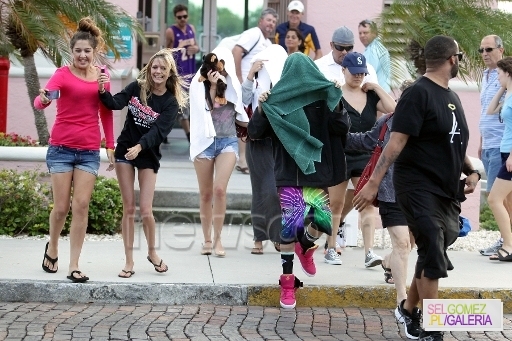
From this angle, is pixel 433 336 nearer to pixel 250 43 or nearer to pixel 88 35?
pixel 88 35

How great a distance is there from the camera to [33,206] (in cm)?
974

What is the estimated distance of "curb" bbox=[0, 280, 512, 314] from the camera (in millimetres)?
7641

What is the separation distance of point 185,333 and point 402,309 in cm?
145

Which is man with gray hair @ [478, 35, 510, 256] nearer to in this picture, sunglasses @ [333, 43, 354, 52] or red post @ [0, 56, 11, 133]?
sunglasses @ [333, 43, 354, 52]

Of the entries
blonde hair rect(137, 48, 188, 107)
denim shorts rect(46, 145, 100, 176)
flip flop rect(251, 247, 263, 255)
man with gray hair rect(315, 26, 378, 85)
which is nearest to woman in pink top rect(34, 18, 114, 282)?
denim shorts rect(46, 145, 100, 176)

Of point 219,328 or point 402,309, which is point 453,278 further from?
point 219,328

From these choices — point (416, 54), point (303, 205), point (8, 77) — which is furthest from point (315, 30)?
point (303, 205)

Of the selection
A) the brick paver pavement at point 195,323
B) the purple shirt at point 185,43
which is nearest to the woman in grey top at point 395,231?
the brick paver pavement at point 195,323

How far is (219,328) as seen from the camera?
6.95 metres

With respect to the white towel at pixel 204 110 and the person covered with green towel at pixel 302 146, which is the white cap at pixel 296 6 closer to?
the white towel at pixel 204 110

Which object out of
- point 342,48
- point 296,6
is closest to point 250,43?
point 296,6

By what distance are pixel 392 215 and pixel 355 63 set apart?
1730 mm

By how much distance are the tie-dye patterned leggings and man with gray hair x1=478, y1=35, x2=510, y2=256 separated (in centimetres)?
272

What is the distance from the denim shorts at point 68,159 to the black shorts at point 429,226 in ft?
8.59
